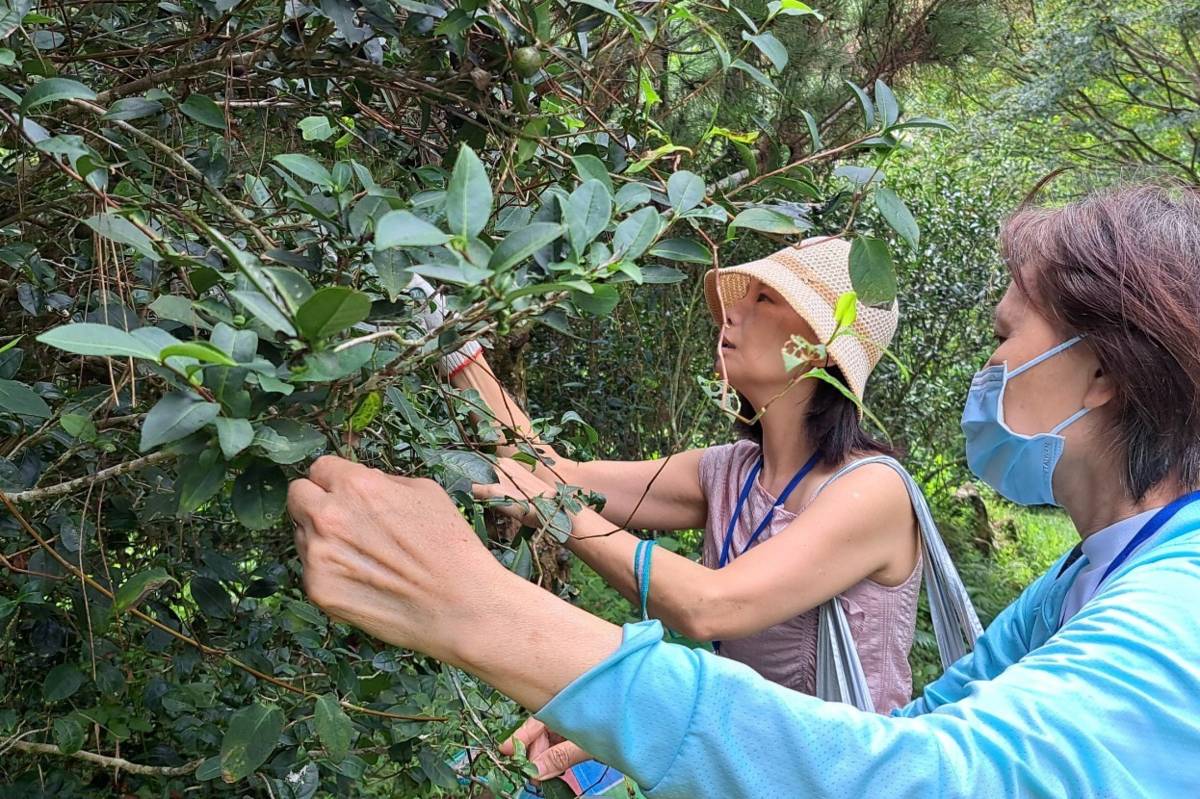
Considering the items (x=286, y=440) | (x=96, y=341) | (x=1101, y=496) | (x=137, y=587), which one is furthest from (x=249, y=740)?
(x=1101, y=496)

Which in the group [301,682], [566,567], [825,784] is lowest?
[566,567]

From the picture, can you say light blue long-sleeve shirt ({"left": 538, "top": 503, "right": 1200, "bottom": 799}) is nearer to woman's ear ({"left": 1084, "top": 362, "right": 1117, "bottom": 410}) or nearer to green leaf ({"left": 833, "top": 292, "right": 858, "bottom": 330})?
green leaf ({"left": 833, "top": 292, "right": 858, "bottom": 330})

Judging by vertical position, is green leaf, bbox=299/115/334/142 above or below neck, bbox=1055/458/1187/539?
above

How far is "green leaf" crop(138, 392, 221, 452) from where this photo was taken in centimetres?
68

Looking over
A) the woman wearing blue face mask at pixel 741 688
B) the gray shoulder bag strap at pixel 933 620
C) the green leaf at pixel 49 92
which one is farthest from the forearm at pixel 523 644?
the gray shoulder bag strap at pixel 933 620

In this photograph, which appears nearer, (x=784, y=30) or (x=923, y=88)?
(x=784, y=30)

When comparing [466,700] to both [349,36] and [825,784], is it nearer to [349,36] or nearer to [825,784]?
[825,784]

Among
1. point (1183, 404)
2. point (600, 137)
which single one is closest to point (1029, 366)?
point (1183, 404)

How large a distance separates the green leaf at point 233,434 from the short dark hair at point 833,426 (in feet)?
4.49

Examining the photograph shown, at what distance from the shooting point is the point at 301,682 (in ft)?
4.42

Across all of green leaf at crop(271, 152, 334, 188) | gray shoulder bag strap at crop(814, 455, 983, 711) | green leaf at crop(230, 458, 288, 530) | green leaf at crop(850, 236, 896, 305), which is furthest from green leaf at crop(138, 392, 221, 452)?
gray shoulder bag strap at crop(814, 455, 983, 711)

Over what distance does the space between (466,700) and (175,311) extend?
0.58 m

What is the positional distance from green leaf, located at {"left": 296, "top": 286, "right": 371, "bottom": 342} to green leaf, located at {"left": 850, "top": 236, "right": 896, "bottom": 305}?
1.69ft

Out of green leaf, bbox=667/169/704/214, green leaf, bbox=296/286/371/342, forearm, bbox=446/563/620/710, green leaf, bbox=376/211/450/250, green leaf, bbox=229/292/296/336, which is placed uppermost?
green leaf, bbox=667/169/704/214
